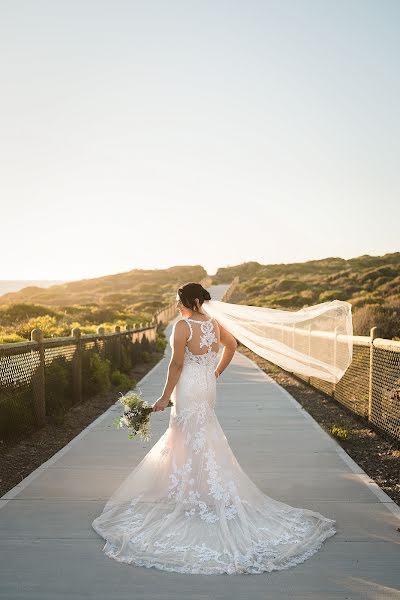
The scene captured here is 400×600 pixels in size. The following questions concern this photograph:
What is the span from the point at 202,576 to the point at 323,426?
659 cm

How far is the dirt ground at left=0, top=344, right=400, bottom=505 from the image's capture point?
754cm

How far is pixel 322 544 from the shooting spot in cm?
512

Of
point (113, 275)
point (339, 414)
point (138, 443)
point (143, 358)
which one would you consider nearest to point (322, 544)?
point (138, 443)

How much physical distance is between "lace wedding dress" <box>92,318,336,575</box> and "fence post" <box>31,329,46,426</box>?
4524 millimetres

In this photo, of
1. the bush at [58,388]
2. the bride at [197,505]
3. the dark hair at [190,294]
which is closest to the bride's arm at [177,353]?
the bride at [197,505]

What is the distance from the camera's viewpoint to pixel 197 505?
18.2ft

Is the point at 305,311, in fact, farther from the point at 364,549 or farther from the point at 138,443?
the point at 364,549

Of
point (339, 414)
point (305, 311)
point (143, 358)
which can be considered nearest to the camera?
point (305, 311)

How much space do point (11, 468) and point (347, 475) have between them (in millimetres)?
3891

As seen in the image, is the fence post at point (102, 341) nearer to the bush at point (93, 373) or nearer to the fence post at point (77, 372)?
the bush at point (93, 373)

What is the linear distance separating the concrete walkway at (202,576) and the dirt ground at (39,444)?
0.25m

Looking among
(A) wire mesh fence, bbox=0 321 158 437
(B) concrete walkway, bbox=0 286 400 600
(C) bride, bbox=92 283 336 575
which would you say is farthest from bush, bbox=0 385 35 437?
(C) bride, bbox=92 283 336 575

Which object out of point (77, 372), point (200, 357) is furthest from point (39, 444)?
point (200, 357)

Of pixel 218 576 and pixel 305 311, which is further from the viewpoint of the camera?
pixel 305 311
